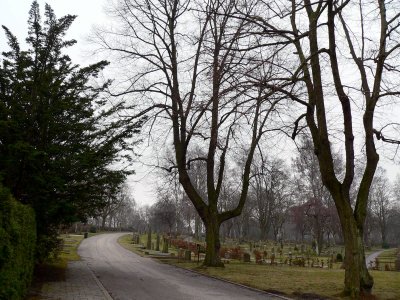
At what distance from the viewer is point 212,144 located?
22812 millimetres

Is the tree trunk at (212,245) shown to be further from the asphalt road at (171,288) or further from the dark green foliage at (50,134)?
the dark green foliage at (50,134)

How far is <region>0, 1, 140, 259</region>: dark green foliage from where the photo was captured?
11.9m

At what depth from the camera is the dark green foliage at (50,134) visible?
11938mm

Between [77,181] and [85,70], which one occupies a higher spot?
[85,70]

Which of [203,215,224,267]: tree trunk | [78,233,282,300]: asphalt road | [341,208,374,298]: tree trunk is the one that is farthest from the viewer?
[203,215,224,267]: tree trunk

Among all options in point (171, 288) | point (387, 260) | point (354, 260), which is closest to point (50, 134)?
point (171, 288)

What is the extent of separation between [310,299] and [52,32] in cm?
1139

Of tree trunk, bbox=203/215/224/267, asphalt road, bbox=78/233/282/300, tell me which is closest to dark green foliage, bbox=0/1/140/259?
asphalt road, bbox=78/233/282/300

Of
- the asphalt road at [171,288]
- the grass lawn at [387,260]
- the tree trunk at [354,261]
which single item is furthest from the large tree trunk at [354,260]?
the grass lawn at [387,260]

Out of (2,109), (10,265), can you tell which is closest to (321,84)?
(2,109)

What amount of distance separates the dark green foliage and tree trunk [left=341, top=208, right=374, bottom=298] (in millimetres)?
8143

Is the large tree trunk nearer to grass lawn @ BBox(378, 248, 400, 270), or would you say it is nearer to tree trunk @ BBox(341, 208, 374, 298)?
tree trunk @ BBox(341, 208, 374, 298)

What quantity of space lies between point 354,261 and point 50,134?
32.7ft

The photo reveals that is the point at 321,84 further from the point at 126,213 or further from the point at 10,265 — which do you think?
the point at 126,213
